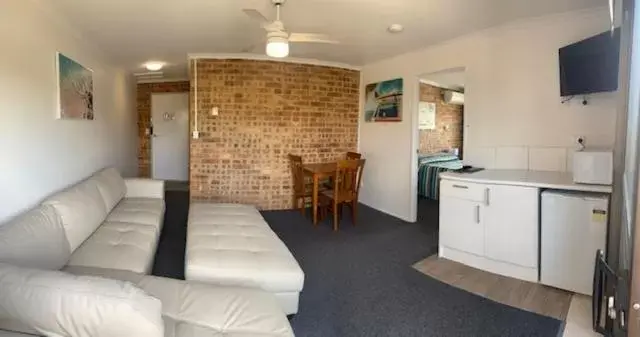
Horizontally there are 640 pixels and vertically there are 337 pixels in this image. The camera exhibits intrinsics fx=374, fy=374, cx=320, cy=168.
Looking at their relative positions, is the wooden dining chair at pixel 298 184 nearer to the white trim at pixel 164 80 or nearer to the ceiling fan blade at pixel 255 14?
the ceiling fan blade at pixel 255 14

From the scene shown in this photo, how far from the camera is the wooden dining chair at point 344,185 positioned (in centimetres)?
429

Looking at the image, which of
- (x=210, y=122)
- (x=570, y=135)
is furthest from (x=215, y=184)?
(x=570, y=135)

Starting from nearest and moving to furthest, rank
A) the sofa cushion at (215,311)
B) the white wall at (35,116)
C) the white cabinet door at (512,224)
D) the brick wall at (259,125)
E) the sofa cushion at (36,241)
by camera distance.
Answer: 1. the sofa cushion at (215,311)
2. the sofa cushion at (36,241)
3. the white wall at (35,116)
4. the white cabinet door at (512,224)
5. the brick wall at (259,125)

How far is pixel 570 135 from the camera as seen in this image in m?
3.11

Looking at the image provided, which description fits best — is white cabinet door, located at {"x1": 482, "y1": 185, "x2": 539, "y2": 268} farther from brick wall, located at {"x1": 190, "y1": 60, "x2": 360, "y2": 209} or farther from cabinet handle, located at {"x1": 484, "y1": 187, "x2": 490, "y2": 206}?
brick wall, located at {"x1": 190, "y1": 60, "x2": 360, "y2": 209}

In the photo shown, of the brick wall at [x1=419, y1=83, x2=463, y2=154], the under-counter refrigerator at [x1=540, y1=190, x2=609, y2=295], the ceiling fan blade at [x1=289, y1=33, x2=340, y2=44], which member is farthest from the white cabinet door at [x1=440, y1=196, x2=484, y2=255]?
the brick wall at [x1=419, y1=83, x2=463, y2=154]

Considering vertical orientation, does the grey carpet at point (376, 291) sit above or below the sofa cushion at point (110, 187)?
below

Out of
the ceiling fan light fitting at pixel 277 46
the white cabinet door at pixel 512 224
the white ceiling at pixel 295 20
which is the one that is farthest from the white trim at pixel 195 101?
the white cabinet door at pixel 512 224

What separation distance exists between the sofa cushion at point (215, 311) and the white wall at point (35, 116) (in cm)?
131

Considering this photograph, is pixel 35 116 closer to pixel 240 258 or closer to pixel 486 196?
pixel 240 258

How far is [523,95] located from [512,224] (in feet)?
4.24

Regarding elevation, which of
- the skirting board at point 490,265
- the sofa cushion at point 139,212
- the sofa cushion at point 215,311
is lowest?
the skirting board at point 490,265

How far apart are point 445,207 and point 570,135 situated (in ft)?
Result: 3.84

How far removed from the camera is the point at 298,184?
4.95 meters
